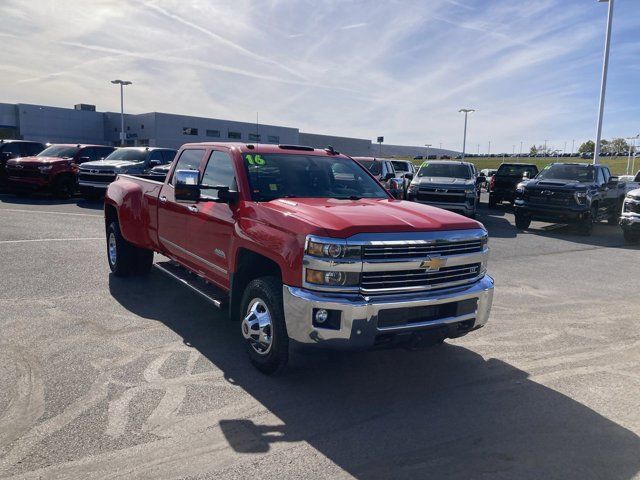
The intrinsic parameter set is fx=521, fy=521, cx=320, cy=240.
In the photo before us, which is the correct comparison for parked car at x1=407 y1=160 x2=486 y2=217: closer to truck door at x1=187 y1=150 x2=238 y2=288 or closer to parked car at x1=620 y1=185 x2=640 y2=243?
parked car at x1=620 y1=185 x2=640 y2=243

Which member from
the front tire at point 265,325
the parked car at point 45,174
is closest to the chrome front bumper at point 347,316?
the front tire at point 265,325

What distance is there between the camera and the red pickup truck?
3705 mm

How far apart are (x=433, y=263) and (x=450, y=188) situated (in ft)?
37.3

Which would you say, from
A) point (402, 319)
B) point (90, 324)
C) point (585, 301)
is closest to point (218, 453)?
point (402, 319)

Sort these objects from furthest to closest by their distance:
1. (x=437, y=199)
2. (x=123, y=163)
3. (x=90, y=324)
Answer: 1. (x=123, y=163)
2. (x=437, y=199)
3. (x=90, y=324)

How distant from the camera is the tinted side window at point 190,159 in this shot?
5797 millimetres

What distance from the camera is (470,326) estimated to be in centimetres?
425

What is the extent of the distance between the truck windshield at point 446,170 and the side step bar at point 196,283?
11543mm

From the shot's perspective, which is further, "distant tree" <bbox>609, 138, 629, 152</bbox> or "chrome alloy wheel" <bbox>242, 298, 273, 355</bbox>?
"distant tree" <bbox>609, 138, 629, 152</bbox>

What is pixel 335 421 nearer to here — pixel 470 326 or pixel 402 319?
pixel 402 319

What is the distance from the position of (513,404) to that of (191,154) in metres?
4.26

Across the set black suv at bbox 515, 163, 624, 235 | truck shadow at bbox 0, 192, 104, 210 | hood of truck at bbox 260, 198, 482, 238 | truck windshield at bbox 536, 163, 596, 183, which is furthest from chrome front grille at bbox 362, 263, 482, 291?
truck shadow at bbox 0, 192, 104, 210

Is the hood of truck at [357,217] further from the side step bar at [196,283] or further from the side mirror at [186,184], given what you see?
the side step bar at [196,283]

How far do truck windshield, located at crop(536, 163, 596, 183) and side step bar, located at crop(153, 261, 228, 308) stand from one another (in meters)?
12.3
